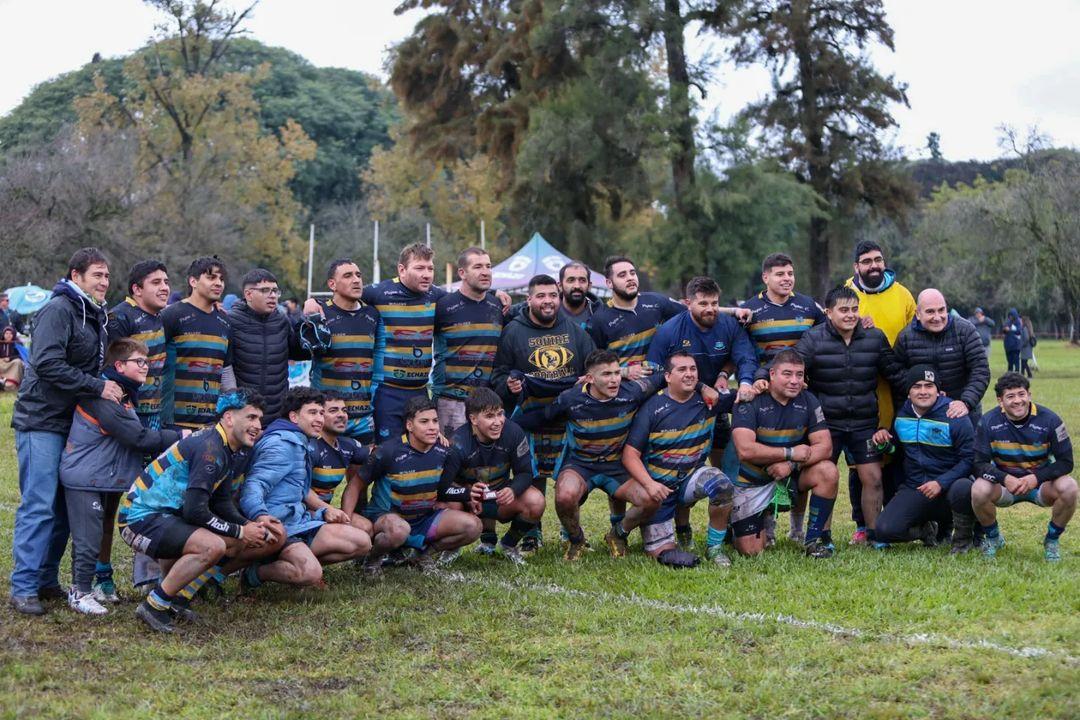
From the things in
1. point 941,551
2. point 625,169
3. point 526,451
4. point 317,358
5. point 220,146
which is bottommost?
point 941,551

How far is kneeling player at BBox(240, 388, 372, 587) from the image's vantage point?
22.1ft

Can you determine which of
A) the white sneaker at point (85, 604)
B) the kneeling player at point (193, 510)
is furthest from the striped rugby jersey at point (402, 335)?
the white sneaker at point (85, 604)

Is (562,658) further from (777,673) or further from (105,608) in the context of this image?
(105,608)

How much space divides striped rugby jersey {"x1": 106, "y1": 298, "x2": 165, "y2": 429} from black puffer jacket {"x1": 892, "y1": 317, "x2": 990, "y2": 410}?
16.5 ft

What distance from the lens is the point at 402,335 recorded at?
8.12 m

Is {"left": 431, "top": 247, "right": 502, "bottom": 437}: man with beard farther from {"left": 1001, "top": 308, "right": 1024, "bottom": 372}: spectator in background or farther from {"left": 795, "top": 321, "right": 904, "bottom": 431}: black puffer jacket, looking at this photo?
{"left": 1001, "top": 308, "right": 1024, "bottom": 372}: spectator in background

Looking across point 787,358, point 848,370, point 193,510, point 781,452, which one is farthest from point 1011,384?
point 193,510

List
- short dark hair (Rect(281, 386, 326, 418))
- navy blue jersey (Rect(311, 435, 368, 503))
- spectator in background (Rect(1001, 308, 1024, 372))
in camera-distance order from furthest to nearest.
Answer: spectator in background (Rect(1001, 308, 1024, 372)) → navy blue jersey (Rect(311, 435, 368, 503)) → short dark hair (Rect(281, 386, 326, 418))

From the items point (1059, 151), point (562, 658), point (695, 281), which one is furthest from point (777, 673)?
point (1059, 151)

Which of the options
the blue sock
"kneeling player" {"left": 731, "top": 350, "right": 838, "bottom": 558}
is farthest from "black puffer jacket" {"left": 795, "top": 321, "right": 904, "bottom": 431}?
the blue sock

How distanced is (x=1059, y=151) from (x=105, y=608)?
104 feet

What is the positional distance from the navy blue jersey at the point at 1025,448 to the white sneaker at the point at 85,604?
5.52 metres

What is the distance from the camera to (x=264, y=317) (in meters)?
7.73

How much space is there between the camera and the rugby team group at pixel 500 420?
22.2 ft
